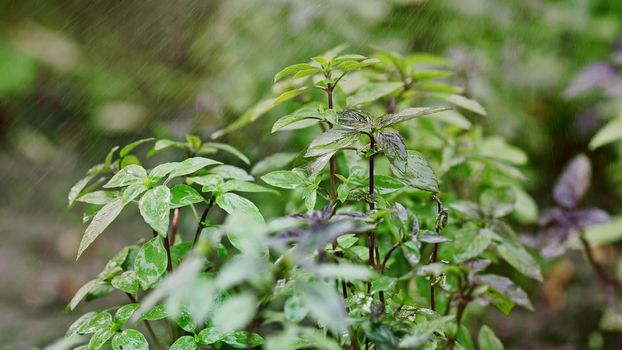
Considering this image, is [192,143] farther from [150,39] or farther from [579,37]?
[579,37]

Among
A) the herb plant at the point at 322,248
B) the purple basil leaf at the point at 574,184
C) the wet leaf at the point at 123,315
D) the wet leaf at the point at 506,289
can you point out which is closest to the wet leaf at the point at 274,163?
the herb plant at the point at 322,248

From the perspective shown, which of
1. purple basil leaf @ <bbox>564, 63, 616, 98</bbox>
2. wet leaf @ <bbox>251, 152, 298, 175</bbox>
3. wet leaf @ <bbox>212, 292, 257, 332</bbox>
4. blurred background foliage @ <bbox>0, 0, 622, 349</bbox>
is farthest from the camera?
blurred background foliage @ <bbox>0, 0, 622, 349</bbox>

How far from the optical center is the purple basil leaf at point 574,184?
4.60 ft

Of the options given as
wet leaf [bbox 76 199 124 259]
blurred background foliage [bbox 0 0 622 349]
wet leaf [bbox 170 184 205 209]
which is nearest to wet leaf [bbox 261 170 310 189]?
wet leaf [bbox 170 184 205 209]

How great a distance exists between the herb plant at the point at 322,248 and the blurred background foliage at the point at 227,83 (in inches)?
32.9

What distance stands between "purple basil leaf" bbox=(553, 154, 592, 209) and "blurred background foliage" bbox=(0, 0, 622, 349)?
0.49 m

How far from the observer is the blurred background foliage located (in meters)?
1.93

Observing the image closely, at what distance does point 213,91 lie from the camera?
78.5 inches

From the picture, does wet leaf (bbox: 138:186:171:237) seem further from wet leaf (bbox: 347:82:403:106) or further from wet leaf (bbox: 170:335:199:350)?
wet leaf (bbox: 347:82:403:106)

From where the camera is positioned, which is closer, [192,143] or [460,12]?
[192,143]

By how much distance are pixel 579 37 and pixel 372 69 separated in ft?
4.44

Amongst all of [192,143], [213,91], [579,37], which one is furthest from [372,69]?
[579,37]

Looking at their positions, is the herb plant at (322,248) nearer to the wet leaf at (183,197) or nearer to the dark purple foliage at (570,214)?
the wet leaf at (183,197)

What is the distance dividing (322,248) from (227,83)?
1424 millimetres
